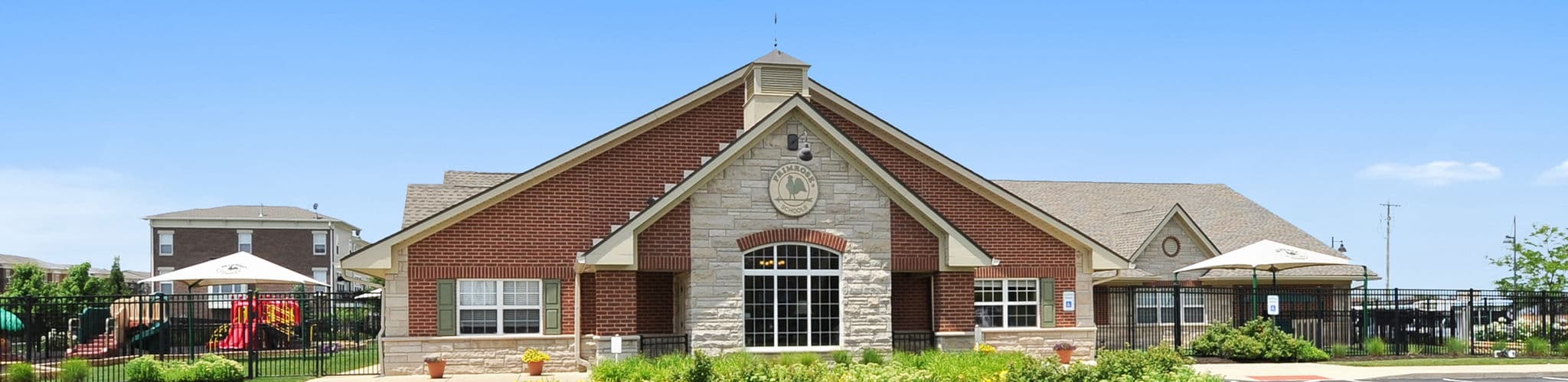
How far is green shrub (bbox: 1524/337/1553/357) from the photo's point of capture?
1214 inches

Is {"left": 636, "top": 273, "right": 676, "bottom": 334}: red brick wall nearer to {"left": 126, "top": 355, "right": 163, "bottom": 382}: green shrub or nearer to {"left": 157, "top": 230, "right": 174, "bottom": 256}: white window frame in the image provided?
{"left": 126, "top": 355, "right": 163, "bottom": 382}: green shrub

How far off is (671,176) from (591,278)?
9.55 feet

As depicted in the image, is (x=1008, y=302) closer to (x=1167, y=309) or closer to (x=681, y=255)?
(x=681, y=255)

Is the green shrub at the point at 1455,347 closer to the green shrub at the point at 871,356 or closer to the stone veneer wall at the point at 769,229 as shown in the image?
the stone veneer wall at the point at 769,229

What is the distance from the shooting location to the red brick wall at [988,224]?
2831 cm

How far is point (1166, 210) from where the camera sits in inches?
1502

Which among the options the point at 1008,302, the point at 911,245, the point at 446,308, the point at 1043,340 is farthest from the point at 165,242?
the point at 911,245

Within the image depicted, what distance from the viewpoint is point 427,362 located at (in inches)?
951

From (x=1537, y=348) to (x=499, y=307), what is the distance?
2226cm

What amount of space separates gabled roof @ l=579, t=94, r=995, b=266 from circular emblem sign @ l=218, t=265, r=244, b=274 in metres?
8.40

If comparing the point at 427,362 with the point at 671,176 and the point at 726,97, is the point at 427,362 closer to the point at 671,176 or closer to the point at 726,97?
the point at 671,176

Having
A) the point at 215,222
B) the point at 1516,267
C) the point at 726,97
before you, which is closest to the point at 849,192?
the point at 726,97

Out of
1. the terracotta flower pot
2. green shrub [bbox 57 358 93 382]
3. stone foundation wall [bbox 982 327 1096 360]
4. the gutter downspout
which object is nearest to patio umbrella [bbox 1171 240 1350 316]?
stone foundation wall [bbox 982 327 1096 360]

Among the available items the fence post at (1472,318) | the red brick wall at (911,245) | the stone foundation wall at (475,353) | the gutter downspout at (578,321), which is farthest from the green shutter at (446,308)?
the fence post at (1472,318)
